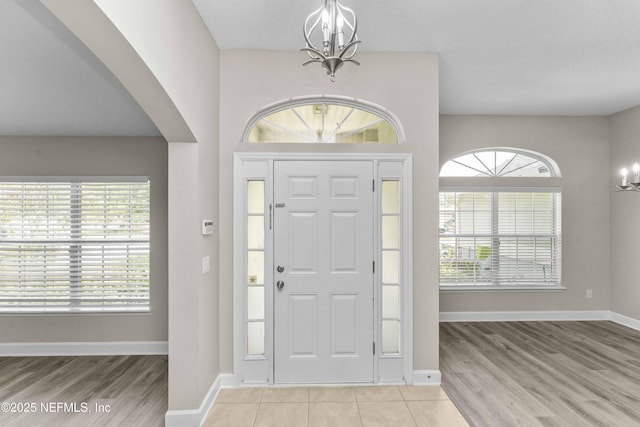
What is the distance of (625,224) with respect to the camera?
483 centimetres

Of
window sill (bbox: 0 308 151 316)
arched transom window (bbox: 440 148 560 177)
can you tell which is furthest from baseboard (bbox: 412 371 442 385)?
window sill (bbox: 0 308 151 316)

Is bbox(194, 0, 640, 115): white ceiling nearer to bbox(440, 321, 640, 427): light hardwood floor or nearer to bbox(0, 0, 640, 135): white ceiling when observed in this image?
bbox(0, 0, 640, 135): white ceiling

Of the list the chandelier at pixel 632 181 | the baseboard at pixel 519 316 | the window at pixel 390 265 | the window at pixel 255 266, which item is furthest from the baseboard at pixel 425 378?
the chandelier at pixel 632 181

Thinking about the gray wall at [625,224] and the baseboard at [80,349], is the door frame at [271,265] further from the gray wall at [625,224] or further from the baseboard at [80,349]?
the gray wall at [625,224]

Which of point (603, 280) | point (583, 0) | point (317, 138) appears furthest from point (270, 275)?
point (603, 280)

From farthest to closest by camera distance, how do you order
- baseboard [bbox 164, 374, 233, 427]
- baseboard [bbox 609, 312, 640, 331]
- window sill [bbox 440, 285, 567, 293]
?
window sill [bbox 440, 285, 567, 293] → baseboard [bbox 609, 312, 640, 331] → baseboard [bbox 164, 374, 233, 427]

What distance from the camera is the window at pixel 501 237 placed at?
5.12 metres

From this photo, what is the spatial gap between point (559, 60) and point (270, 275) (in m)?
3.48

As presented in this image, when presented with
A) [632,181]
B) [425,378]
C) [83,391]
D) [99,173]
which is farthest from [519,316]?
[99,173]

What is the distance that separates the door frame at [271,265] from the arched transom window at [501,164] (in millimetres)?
2475

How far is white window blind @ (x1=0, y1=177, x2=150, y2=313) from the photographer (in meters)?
4.14

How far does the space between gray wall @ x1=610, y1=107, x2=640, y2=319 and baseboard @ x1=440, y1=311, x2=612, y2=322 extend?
1.06 feet

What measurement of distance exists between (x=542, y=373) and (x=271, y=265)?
2.90 meters

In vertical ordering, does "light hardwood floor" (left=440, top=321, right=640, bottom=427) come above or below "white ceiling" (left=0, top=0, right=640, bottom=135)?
below
